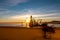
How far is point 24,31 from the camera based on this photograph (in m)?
3.34

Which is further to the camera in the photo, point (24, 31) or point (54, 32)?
point (24, 31)

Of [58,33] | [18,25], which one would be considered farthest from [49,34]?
[18,25]

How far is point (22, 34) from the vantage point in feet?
10.9

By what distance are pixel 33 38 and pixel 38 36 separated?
0.43ft

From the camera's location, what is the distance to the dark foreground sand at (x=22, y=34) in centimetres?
324

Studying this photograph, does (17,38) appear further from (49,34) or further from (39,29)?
(49,34)

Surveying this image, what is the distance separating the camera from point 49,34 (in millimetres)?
3203

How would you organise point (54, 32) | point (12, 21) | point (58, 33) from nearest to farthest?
point (54, 32), point (58, 33), point (12, 21)

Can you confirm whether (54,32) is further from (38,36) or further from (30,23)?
(30,23)

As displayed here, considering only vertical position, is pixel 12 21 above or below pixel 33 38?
above

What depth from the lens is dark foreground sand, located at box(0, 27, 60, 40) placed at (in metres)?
3.24

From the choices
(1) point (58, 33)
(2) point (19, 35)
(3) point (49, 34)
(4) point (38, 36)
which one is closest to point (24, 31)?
(2) point (19, 35)

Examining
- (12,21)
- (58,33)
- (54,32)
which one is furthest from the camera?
(12,21)

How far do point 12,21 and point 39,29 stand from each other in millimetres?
799
